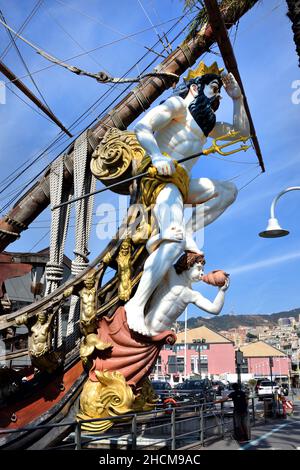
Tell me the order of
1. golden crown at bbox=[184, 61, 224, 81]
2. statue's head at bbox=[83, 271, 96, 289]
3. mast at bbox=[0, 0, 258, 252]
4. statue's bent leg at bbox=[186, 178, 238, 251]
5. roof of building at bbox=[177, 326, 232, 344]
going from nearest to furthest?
statue's head at bbox=[83, 271, 96, 289]
golden crown at bbox=[184, 61, 224, 81]
statue's bent leg at bbox=[186, 178, 238, 251]
mast at bbox=[0, 0, 258, 252]
roof of building at bbox=[177, 326, 232, 344]

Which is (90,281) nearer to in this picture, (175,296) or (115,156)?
(175,296)

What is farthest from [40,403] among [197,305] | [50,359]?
[197,305]

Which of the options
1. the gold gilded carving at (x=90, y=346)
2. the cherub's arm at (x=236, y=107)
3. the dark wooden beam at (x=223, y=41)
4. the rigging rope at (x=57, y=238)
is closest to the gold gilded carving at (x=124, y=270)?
the gold gilded carving at (x=90, y=346)

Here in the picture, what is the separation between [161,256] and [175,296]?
0.53m

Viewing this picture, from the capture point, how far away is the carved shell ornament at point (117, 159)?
19.1ft

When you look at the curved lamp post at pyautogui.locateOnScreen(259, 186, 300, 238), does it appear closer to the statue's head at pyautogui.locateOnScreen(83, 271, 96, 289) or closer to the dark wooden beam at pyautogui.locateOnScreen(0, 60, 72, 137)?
the statue's head at pyautogui.locateOnScreen(83, 271, 96, 289)

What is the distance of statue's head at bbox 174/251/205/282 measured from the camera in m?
5.42

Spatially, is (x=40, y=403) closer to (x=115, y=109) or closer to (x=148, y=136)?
(x=148, y=136)

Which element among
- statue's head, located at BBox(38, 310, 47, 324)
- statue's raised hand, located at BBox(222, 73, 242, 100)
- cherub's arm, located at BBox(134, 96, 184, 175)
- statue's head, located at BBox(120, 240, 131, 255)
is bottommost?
statue's head, located at BBox(38, 310, 47, 324)

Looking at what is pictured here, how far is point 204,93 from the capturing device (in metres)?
5.60

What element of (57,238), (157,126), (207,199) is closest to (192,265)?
(207,199)

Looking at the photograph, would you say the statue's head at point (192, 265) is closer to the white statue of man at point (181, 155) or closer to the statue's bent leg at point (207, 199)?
the white statue of man at point (181, 155)

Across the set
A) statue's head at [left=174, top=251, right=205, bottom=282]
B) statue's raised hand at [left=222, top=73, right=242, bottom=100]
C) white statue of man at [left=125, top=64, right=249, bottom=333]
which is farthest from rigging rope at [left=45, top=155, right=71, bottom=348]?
statue's raised hand at [left=222, top=73, right=242, bottom=100]

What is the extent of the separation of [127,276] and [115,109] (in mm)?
3668
